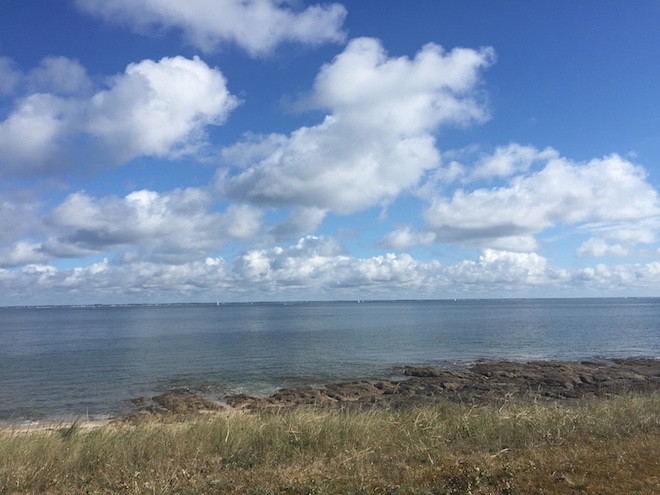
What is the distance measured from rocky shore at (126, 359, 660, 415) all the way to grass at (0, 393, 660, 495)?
34.6 ft

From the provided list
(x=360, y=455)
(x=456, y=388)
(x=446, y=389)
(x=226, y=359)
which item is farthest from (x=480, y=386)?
(x=226, y=359)

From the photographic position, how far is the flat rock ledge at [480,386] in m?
25.2

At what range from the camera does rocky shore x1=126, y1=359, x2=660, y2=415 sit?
24.9 m

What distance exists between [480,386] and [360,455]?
22319 millimetres

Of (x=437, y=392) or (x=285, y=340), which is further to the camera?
(x=285, y=340)

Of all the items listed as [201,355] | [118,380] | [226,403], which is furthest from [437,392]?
[201,355]

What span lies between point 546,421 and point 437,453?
11.9 feet

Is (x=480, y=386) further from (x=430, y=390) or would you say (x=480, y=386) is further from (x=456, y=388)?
(x=430, y=390)

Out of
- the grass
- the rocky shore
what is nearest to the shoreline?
the rocky shore

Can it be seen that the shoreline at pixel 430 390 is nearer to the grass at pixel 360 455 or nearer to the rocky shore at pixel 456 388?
the rocky shore at pixel 456 388

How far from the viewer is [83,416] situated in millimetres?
23766

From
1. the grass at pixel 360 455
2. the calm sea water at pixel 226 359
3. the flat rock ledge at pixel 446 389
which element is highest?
the grass at pixel 360 455

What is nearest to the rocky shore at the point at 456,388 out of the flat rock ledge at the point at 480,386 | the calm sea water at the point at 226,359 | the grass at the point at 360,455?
the flat rock ledge at the point at 480,386

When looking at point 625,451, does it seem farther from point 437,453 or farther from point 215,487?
point 215,487
